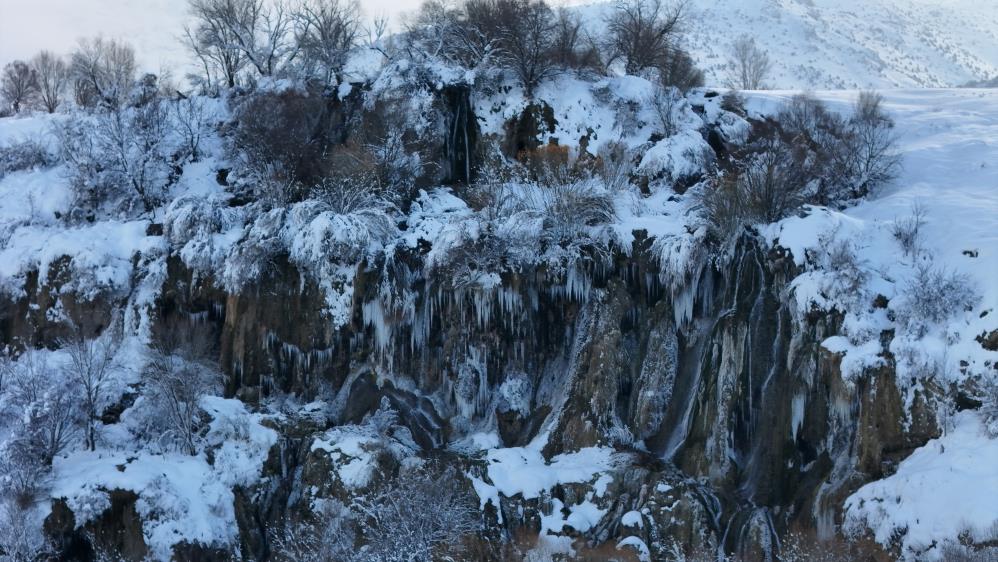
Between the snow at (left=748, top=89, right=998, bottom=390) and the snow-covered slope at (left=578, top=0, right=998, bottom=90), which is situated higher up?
the snow-covered slope at (left=578, top=0, right=998, bottom=90)

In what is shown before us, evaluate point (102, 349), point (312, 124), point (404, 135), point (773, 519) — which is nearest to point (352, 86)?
point (312, 124)

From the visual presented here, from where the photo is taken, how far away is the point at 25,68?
50.6 meters

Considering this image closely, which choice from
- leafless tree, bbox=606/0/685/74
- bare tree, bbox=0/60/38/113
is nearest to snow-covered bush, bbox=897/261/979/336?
leafless tree, bbox=606/0/685/74

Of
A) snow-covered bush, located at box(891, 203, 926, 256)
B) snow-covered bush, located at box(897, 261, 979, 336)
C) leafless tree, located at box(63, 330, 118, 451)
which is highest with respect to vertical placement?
snow-covered bush, located at box(891, 203, 926, 256)

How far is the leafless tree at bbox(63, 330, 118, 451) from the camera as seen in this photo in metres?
25.1

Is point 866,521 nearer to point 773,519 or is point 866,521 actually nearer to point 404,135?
point 773,519

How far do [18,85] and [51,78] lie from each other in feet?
9.58

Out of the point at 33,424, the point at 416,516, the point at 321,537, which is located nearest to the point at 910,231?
the point at 416,516

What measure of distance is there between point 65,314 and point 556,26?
22.5 m

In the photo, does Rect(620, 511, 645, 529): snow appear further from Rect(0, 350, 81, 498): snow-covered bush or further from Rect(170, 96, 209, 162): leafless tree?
Rect(170, 96, 209, 162): leafless tree

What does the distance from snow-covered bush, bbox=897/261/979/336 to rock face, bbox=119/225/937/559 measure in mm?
1777

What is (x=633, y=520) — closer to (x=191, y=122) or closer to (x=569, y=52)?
(x=569, y=52)

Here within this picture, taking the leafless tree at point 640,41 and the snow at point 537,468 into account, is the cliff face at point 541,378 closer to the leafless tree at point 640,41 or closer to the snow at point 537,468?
the snow at point 537,468

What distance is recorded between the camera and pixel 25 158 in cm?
3803
